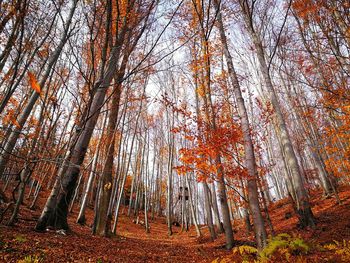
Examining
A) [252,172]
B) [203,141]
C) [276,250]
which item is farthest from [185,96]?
[276,250]

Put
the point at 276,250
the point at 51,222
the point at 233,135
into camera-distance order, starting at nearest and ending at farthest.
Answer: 1. the point at 276,250
2. the point at 51,222
3. the point at 233,135

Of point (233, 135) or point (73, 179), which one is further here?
point (233, 135)

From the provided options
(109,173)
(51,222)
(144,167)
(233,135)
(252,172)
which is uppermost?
(144,167)

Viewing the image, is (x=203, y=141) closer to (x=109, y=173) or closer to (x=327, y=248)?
(x=109, y=173)

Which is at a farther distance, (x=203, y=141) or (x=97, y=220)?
(x=97, y=220)

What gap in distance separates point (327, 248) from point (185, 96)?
11474 mm

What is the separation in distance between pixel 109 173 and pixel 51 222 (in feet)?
7.32

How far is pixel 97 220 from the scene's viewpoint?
7012mm

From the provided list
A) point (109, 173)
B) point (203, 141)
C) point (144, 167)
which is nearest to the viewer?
point (203, 141)

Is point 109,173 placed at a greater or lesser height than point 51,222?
greater

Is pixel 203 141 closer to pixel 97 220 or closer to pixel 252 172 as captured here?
pixel 252 172

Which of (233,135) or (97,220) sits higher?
(233,135)

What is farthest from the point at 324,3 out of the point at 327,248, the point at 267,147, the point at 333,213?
the point at 267,147

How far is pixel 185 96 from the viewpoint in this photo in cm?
1413
